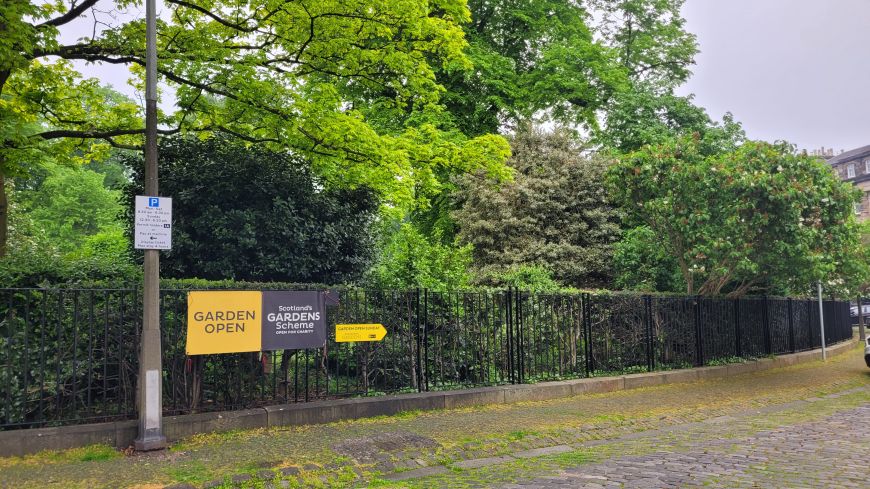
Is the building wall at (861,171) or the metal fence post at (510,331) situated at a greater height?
the building wall at (861,171)

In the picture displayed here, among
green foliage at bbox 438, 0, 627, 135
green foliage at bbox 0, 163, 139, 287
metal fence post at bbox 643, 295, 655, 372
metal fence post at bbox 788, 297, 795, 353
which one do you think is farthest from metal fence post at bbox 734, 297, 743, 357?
green foliage at bbox 0, 163, 139, 287

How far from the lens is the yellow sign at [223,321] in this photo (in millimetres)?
7730

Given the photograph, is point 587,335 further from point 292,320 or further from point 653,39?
point 653,39

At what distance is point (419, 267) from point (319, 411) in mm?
3816

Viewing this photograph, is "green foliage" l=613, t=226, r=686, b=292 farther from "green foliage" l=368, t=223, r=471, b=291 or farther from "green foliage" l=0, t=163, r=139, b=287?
"green foliage" l=0, t=163, r=139, b=287

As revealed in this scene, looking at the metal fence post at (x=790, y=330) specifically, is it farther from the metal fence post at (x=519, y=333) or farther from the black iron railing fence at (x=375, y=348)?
the metal fence post at (x=519, y=333)

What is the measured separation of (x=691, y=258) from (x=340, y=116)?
28.5 feet

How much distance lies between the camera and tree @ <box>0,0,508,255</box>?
31.1 feet

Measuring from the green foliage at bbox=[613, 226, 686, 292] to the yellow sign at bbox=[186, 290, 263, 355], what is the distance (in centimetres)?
1192

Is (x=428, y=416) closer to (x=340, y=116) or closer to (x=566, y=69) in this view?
(x=340, y=116)

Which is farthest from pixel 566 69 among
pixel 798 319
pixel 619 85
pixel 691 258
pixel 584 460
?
pixel 584 460

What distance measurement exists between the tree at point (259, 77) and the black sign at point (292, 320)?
3.10m

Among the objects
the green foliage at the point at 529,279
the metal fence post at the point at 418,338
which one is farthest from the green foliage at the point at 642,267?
the metal fence post at the point at 418,338

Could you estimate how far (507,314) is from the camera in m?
11.0
